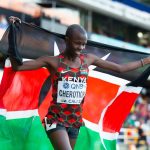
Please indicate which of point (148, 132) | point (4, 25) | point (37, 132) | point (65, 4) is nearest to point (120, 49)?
point (37, 132)

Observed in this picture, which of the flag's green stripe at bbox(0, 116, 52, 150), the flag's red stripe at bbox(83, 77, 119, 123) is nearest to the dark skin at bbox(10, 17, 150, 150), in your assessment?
the flag's green stripe at bbox(0, 116, 52, 150)

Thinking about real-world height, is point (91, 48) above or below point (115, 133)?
above

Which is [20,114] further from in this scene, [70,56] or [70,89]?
[70,56]

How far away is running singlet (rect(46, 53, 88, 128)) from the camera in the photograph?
20.8 ft

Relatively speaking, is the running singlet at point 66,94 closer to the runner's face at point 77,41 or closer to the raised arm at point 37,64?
the raised arm at point 37,64

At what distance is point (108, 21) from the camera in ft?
104

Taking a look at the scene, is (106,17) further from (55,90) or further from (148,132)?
(55,90)

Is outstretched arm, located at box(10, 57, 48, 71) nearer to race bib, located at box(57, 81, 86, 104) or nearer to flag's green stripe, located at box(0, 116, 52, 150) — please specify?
race bib, located at box(57, 81, 86, 104)

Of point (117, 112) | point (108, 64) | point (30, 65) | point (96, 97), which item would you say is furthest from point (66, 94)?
point (117, 112)

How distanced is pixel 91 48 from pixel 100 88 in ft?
2.08

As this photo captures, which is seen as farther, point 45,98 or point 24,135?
point 45,98

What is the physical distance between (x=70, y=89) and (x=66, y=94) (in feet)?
0.24

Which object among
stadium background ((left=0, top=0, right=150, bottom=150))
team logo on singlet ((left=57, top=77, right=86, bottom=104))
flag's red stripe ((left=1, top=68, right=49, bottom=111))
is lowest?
stadium background ((left=0, top=0, right=150, bottom=150))

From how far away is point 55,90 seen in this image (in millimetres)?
6422
